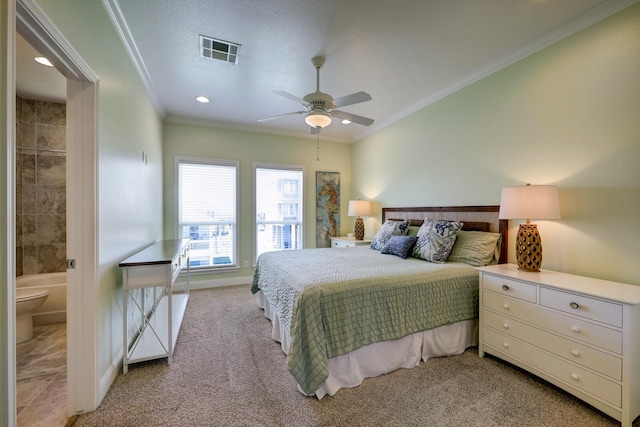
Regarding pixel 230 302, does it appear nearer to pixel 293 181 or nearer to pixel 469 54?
pixel 293 181

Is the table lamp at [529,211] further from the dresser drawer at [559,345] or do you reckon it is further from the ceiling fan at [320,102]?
the ceiling fan at [320,102]

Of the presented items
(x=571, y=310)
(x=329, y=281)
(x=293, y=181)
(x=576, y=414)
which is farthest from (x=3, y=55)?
(x=293, y=181)

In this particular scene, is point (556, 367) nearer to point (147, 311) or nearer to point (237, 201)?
point (147, 311)

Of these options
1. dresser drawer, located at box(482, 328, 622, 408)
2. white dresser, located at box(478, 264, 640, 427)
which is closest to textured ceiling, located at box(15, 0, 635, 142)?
white dresser, located at box(478, 264, 640, 427)

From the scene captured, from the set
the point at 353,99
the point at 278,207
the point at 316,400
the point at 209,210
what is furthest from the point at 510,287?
the point at 209,210

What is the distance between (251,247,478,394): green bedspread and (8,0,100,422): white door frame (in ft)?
4.14

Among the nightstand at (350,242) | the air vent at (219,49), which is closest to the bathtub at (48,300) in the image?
the air vent at (219,49)

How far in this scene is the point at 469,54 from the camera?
8.07 feet

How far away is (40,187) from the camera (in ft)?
10.1

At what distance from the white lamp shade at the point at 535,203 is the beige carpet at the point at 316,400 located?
49.4 inches

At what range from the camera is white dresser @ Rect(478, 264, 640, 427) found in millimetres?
1485

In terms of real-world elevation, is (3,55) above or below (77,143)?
above

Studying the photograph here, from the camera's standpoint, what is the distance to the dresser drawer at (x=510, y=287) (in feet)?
6.28

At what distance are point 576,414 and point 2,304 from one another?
2993 mm
